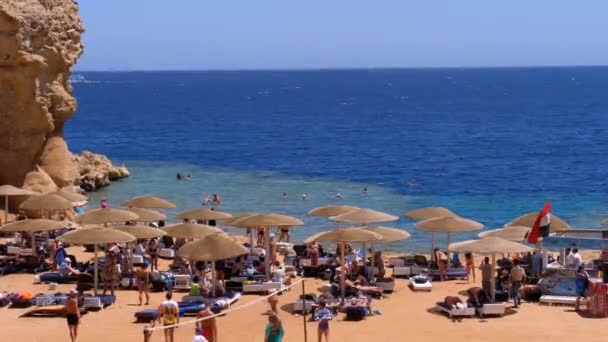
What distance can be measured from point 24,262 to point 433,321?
11685mm

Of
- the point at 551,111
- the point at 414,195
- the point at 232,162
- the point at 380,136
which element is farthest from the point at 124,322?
the point at 551,111

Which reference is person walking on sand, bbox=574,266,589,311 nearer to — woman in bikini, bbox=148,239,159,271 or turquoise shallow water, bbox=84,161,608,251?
woman in bikini, bbox=148,239,159,271

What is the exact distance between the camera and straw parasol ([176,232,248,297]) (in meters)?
21.0

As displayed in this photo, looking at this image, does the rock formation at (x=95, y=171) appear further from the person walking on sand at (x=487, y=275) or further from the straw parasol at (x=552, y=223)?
the person walking on sand at (x=487, y=275)

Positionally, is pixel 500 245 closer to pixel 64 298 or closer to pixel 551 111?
pixel 64 298

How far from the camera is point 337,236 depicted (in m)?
22.1

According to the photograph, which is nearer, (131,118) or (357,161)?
(357,161)

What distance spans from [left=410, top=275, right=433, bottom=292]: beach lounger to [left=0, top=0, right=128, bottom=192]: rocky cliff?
1760 cm

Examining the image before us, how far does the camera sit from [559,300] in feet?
70.8

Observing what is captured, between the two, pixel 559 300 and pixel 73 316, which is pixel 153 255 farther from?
pixel 559 300

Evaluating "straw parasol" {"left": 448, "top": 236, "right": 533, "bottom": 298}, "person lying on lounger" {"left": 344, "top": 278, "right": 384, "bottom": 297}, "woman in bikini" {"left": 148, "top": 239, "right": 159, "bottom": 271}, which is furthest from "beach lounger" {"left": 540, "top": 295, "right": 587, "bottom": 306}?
"woman in bikini" {"left": 148, "top": 239, "right": 159, "bottom": 271}

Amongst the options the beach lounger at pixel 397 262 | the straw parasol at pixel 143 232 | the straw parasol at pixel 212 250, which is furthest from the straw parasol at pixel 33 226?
the beach lounger at pixel 397 262

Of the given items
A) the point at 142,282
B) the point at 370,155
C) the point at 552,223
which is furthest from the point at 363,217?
the point at 370,155

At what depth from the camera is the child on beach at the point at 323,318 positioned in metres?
17.7
